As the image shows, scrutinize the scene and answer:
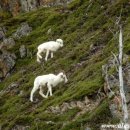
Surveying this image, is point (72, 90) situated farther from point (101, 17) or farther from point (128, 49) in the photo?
point (101, 17)

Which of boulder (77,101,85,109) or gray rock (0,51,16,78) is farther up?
boulder (77,101,85,109)

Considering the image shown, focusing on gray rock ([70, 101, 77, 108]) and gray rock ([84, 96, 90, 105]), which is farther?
gray rock ([70, 101, 77, 108])

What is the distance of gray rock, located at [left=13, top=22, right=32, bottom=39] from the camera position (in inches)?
2207

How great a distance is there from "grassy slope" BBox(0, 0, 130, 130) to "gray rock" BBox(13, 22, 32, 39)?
74 centimetres

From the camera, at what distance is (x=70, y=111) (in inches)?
1138

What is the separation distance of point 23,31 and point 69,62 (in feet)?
63.9

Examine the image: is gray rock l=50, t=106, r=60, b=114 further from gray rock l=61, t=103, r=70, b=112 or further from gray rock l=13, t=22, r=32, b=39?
gray rock l=13, t=22, r=32, b=39

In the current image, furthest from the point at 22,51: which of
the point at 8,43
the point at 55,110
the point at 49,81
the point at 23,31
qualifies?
the point at 55,110

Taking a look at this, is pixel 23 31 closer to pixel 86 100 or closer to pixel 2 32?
pixel 2 32

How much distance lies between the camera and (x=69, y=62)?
3872 centimetres

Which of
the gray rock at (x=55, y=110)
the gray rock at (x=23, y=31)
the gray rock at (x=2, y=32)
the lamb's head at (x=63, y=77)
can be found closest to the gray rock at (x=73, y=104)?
the gray rock at (x=55, y=110)

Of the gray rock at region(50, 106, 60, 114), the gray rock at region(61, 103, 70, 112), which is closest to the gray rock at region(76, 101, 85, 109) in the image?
the gray rock at region(61, 103, 70, 112)

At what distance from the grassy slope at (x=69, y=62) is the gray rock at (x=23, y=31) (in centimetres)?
74

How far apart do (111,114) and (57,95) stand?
23.5 feet
